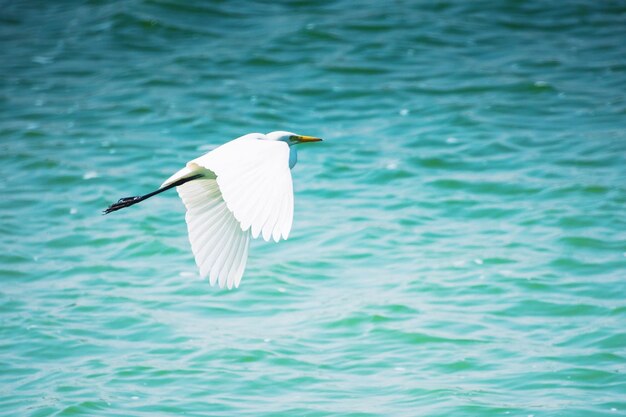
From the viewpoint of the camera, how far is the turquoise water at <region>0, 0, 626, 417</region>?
16.0ft

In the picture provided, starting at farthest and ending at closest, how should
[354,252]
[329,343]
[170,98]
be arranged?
[170,98] < [354,252] < [329,343]

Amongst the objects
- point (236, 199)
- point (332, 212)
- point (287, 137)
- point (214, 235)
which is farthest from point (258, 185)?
point (332, 212)

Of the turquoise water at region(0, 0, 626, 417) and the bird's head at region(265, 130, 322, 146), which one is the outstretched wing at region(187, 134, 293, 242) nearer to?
the bird's head at region(265, 130, 322, 146)

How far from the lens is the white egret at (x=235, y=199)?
9.46 ft

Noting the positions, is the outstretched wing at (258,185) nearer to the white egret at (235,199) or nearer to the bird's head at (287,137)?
the white egret at (235,199)

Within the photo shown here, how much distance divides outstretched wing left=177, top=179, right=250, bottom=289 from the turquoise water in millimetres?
1111

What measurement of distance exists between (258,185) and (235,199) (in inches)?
3.5

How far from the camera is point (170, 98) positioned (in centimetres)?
803

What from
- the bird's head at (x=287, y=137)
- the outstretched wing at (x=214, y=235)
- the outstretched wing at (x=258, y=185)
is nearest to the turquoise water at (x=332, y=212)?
the outstretched wing at (x=214, y=235)

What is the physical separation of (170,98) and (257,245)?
7.08 feet

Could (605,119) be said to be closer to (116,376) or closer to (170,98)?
(170,98)

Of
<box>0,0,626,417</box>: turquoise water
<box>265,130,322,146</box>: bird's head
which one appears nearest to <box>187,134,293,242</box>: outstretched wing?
<box>265,130,322,146</box>: bird's head

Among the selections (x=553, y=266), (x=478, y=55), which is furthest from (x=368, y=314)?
(x=478, y=55)

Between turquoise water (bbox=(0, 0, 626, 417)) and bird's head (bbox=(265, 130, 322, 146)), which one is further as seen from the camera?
turquoise water (bbox=(0, 0, 626, 417))
